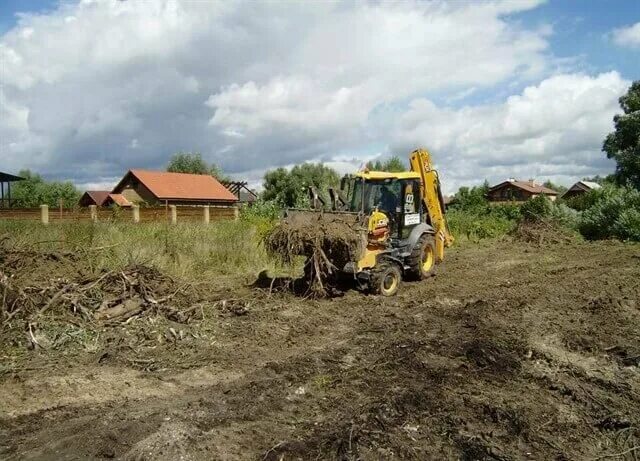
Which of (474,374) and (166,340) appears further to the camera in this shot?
(166,340)

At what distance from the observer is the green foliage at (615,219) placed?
70.5ft

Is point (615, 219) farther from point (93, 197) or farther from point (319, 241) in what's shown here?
point (93, 197)

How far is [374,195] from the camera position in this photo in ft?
38.0

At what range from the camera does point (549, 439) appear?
4840 mm

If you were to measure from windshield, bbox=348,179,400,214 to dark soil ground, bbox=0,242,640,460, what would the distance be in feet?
5.78

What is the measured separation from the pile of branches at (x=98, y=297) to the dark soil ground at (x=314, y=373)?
0.04 metres

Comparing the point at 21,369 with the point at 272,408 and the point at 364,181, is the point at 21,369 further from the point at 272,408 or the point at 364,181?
the point at 364,181

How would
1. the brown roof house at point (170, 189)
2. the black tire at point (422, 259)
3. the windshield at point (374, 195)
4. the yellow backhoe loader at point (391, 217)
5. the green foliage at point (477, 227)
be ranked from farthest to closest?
the brown roof house at point (170, 189)
the green foliage at point (477, 227)
the black tire at point (422, 259)
the windshield at point (374, 195)
the yellow backhoe loader at point (391, 217)

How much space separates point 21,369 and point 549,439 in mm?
5478

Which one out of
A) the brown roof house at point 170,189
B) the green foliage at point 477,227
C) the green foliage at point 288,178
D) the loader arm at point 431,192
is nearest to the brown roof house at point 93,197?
the brown roof house at point 170,189

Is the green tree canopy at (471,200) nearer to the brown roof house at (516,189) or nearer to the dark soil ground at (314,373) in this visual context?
the dark soil ground at (314,373)

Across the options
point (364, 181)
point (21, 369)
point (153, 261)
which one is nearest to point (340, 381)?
point (21, 369)

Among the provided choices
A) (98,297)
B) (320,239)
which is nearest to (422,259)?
(320,239)

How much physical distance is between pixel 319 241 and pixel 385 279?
1683mm
